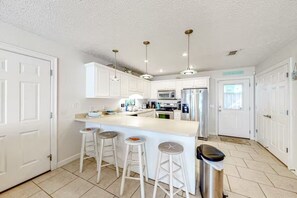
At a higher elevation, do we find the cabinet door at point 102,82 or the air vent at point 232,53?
the air vent at point 232,53

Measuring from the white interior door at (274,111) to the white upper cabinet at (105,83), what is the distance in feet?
12.0

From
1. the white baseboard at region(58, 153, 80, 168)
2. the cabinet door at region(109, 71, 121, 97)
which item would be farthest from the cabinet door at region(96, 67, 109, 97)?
the white baseboard at region(58, 153, 80, 168)

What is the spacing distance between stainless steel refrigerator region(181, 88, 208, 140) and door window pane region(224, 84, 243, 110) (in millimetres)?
950

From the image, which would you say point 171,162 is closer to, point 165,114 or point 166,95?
point 165,114

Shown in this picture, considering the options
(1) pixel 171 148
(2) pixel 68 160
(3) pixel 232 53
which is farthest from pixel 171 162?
(3) pixel 232 53

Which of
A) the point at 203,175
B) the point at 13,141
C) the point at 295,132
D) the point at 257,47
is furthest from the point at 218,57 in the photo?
the point at 13,141

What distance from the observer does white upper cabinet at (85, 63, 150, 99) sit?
2.81 meters

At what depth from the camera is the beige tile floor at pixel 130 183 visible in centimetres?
170

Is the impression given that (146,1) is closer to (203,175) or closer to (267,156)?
(203,175)

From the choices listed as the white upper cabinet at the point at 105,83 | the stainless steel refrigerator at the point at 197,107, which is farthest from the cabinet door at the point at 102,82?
the stainless steel refrigerator at the point at 197,107

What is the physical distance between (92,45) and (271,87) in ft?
13.9

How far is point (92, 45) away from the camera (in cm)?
251

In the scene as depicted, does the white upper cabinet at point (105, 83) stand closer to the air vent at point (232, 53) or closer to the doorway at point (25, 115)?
the doorway at point (25, 115)

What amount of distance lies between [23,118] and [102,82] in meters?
1.52
